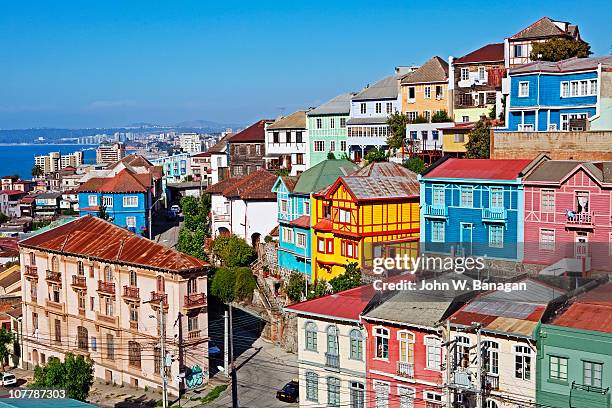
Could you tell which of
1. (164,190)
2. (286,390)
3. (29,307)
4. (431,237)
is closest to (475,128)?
(431,237)

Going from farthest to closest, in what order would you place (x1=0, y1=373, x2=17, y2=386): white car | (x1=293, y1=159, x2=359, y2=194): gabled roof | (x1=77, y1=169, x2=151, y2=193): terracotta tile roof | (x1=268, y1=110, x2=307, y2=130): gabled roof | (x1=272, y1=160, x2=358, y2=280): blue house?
1. (x1=77, y1=169, x2=151, y2=193): terracotta tile roof
2. (x1=268, y1=110, x2=307, y2=130): gabled roof
3. (x1=293, y1=159, x2=359, y2=194): gabled roof
4. (x1=272, y1=160, x2=358, y2=280): blue house
5. (x1=0, y1=373, x2=17, y2=386): white car

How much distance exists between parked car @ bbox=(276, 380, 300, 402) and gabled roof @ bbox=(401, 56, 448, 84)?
27.4 meters

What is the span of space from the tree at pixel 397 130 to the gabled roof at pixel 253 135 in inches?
676

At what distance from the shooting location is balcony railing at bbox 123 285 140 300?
4159 cm

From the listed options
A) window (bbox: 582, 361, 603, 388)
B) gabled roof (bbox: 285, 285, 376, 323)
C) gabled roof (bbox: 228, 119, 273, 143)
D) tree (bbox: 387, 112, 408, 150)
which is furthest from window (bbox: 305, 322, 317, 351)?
gabled roof (bbox: 228, 119, 273, 143)

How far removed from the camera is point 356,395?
1135 inches

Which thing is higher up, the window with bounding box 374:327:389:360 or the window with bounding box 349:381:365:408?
the window with bounding box 374:327:389:360

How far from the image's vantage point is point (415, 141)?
54.8 m

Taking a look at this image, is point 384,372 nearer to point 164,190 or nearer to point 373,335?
point 373,335

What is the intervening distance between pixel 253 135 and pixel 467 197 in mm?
36373

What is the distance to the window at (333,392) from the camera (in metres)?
29.4

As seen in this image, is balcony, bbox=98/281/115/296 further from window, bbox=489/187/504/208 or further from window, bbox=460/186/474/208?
window, bbox=489/187/504/208

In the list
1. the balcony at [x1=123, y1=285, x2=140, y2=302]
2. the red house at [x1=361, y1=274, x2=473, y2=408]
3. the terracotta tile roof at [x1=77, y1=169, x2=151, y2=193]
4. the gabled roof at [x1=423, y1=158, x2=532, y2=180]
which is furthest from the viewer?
the terracotta tile roof at [x1=77, y1=169, x2=151, y2=193]

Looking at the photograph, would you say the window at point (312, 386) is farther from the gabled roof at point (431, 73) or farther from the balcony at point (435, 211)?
the gabled roof at point (431, 73)
